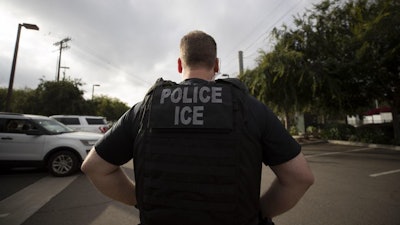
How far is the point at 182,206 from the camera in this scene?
1.19 metres

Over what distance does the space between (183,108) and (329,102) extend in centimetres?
1691

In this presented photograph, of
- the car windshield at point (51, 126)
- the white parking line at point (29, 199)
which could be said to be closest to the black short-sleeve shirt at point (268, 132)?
the white parking line at point (29, 199)

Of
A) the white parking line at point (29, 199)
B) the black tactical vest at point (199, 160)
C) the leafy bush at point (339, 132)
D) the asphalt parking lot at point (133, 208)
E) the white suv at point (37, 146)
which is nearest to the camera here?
the black tactical vest at point (199, 160)

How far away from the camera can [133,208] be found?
455 cm

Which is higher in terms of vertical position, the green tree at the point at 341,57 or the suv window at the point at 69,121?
the green tree at the point at 341,57

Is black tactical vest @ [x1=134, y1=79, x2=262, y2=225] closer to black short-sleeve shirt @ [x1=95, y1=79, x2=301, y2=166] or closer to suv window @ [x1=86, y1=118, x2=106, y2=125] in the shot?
black short-sleeve shirt @ [x1=95, y1=79, x2=301, y2=166]

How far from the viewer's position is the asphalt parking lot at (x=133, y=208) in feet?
12.9

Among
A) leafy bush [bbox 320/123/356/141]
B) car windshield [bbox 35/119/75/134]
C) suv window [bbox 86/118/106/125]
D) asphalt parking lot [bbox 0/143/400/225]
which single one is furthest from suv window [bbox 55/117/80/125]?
leafy bush [bbox 320/123/356/141]

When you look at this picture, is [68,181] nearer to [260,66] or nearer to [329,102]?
[260,66]

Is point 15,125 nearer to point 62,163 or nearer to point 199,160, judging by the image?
point 62,163

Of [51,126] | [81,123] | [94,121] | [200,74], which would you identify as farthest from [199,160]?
[94,121]

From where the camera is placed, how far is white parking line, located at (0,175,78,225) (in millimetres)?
4160

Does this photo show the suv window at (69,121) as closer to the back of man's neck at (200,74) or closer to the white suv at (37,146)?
the white suv at (37,146)

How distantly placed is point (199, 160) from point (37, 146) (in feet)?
25.1
